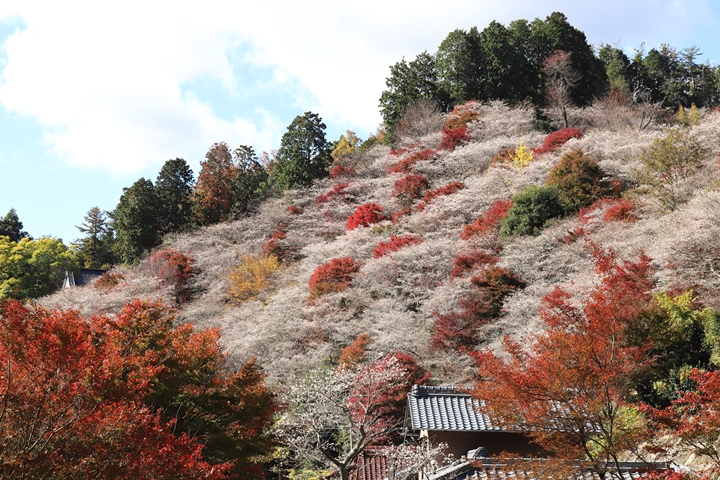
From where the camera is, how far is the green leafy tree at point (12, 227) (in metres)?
47.7

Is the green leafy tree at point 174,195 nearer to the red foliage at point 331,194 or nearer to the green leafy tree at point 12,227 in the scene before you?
the red foliage at point 331,194

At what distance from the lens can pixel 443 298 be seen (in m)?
20.6

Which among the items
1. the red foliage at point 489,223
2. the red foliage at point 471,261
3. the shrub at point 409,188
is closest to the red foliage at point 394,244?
the red foliage at point 489,223

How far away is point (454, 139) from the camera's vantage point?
36.4 m

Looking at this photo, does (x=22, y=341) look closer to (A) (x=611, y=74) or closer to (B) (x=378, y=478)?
(B) (x=378, y=478)

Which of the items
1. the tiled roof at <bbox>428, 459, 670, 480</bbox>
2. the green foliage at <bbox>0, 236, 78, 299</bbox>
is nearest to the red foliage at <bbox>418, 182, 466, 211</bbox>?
the tiled roof at <bbox>428, 459, 670, 480</bbox>

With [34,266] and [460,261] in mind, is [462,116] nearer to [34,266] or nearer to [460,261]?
[460,261]

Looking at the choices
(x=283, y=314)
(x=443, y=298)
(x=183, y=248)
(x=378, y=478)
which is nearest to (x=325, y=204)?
(x=183, y=248)

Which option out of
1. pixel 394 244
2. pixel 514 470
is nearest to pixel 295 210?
pixel 394 244

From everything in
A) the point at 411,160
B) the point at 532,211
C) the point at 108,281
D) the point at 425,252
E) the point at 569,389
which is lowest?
the point at 569,389

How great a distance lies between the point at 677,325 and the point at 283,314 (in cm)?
1509

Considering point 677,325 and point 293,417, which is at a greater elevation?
point 677,325

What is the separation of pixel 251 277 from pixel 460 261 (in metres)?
12.7

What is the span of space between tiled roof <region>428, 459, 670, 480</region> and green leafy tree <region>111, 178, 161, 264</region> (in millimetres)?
31727
